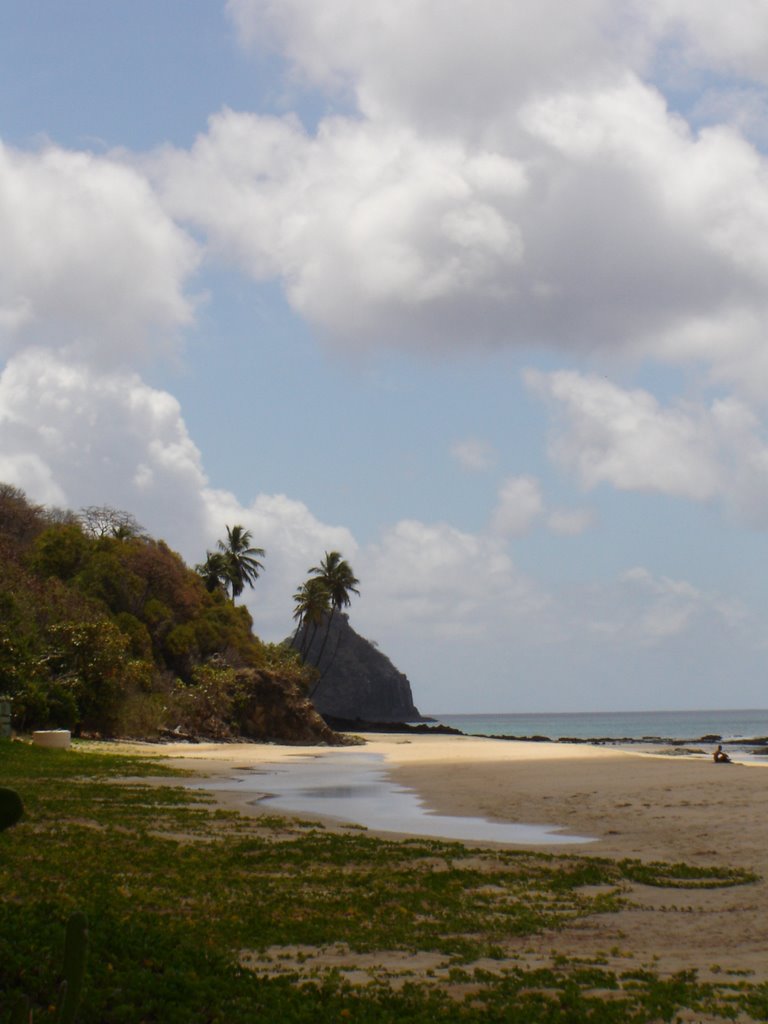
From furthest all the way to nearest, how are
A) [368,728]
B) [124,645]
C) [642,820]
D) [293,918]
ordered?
[368,728], [124,645], [642,820], [293,918]

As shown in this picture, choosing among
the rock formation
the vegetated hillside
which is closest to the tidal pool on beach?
the vegetated hillside

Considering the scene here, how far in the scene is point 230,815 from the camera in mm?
18266

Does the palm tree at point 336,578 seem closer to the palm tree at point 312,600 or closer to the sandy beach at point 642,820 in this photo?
the palm tree at point 312,600

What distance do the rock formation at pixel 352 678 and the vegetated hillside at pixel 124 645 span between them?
263 ft

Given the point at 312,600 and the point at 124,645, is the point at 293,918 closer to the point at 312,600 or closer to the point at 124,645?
the point at 124,645

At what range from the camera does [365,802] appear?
24062mm

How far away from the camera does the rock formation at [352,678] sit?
160 m

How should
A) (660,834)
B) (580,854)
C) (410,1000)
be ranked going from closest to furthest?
1. (410,1000)
2. (580,854)
3. (660,834)

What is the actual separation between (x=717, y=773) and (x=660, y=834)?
14.0 metres

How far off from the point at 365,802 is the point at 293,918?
1447 centimetres

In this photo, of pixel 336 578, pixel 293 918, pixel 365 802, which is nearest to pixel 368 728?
pixel 336 578

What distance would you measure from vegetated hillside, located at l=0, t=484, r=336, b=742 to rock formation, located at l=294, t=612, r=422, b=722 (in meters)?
80.0

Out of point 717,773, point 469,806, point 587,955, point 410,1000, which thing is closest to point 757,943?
point 587,955

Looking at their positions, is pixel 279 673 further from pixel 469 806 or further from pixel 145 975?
pixel 145 975
